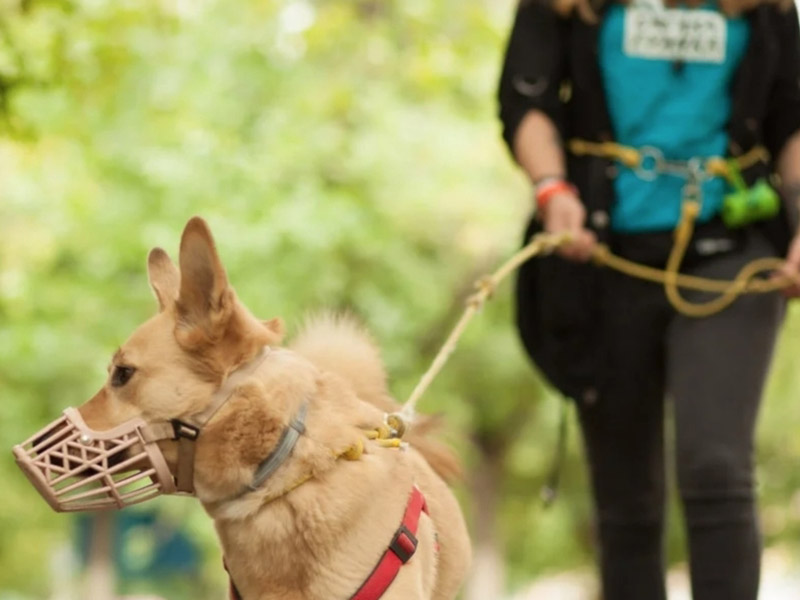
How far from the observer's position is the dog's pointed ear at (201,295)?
307 cm

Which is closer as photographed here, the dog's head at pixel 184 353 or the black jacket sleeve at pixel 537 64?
the dog's head at pixel 184 353

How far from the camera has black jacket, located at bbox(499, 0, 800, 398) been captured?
4.29 m

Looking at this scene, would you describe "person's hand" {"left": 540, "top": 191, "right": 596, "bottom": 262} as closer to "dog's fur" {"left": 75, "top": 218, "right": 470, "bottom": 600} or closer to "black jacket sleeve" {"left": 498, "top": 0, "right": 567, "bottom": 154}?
"black jacket sleeve" {"left": 498, "top": 0, "right": 567, "bottom": 154}

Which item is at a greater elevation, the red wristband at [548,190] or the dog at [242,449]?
the red wristband at [548,190]

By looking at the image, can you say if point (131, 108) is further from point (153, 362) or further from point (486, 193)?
point (153, 362)

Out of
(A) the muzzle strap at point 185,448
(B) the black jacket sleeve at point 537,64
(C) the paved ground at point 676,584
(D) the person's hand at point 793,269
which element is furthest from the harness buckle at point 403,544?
(C) the paved ground at point 676,584

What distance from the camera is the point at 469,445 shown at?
55.4ft

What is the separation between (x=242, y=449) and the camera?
3084 millimetres

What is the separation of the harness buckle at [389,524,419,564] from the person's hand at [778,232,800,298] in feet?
5.21

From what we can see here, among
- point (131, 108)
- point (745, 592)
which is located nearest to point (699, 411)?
point (745, 592)

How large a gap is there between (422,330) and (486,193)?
1736mm

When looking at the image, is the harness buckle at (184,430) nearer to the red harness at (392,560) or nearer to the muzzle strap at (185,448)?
the muzzle strap at (185,448)

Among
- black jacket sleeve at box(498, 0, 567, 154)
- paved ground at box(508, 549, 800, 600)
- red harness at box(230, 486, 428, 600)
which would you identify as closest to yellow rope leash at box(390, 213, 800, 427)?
black jacket sleeve at box(498, 0, 567, 154)

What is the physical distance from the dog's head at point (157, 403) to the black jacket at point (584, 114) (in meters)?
1.53
